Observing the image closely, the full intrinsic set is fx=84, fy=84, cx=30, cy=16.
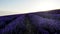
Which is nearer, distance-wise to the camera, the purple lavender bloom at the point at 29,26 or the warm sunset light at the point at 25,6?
the purple lavender bloom at the point at 29,26

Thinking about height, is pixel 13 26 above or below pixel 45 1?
below

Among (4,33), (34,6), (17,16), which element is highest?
(34,6)

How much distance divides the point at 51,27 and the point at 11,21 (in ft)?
1.44

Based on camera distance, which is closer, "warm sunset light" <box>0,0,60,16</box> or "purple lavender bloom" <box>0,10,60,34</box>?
"purple lavender bloom" <box>0,10,60,34</box>

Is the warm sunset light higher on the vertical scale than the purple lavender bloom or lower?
higher

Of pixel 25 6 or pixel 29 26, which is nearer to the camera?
pixel 29 26

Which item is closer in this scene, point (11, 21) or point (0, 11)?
point (11, 21)

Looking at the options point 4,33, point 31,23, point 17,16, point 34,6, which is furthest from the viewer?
point 34,6

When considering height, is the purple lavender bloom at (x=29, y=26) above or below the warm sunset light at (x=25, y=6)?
below

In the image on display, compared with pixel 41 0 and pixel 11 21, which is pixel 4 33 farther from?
pixel 41 0

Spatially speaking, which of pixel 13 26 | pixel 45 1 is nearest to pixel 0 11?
pixel 13 26

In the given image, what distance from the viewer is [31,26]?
874 millimetres

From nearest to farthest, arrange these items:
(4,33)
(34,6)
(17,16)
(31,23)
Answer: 1. (4,33)
2. (31,23)
3. (17,16)
4. (34,6)

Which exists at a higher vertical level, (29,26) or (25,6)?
(25,6)
